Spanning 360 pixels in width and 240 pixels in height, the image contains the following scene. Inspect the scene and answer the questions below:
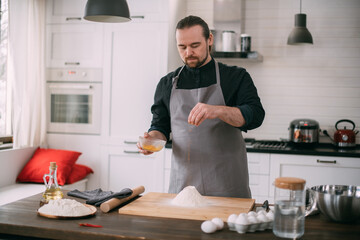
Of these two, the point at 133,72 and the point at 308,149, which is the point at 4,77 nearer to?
the point at 133,72

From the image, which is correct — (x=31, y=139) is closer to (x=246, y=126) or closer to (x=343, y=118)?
(x=246, y=126)

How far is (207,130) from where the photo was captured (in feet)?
7.86

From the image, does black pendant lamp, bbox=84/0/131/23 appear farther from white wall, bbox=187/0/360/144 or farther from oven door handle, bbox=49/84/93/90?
white wall, bbox=187/0/360/144

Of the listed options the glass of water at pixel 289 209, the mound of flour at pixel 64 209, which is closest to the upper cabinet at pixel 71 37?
the mound of flour at pixel 64 209

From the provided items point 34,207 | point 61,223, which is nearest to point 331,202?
point 61,223

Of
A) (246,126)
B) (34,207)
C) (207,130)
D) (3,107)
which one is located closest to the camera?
(34,207)

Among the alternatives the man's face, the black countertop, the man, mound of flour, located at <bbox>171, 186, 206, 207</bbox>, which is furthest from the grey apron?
the black countertop

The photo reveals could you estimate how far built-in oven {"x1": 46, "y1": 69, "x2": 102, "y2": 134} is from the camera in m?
4.06

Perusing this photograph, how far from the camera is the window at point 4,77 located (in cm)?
379

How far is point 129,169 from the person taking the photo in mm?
3988

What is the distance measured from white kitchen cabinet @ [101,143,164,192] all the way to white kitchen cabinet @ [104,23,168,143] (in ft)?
0.39

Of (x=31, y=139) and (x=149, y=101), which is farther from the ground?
(x=149, y=101)

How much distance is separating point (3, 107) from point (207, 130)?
225 centimetres

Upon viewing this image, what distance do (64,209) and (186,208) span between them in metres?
0.50
